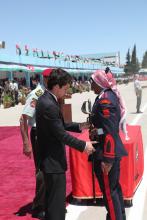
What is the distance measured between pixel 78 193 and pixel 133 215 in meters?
0.87

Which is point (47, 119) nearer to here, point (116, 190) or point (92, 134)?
point (92, 134)

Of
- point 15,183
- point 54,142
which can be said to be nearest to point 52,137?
point 54,142

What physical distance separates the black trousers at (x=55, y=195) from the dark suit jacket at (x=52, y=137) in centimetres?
7

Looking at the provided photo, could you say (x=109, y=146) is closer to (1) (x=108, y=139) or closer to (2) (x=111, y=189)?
(1) (x=108, y=139)

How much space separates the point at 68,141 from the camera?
12.3 ft

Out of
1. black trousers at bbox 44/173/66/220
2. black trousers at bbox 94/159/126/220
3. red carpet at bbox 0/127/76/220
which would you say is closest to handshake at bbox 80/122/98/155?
black trousers at bbox 94/159/126/220

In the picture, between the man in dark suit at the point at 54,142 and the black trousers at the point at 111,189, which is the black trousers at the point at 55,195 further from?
the black trousers at the point at 111,189

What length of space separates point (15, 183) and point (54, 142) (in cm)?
379

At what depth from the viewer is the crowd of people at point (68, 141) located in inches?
149

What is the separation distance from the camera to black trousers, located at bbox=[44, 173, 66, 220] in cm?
384

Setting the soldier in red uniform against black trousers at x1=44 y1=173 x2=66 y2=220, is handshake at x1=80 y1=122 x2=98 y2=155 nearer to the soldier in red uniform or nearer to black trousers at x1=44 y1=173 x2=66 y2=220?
the soldier in red uniform

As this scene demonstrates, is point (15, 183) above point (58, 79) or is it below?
below

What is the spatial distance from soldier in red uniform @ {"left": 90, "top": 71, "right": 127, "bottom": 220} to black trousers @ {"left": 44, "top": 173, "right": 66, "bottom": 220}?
0.44 m

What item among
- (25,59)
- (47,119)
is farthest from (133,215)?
(25,59)
